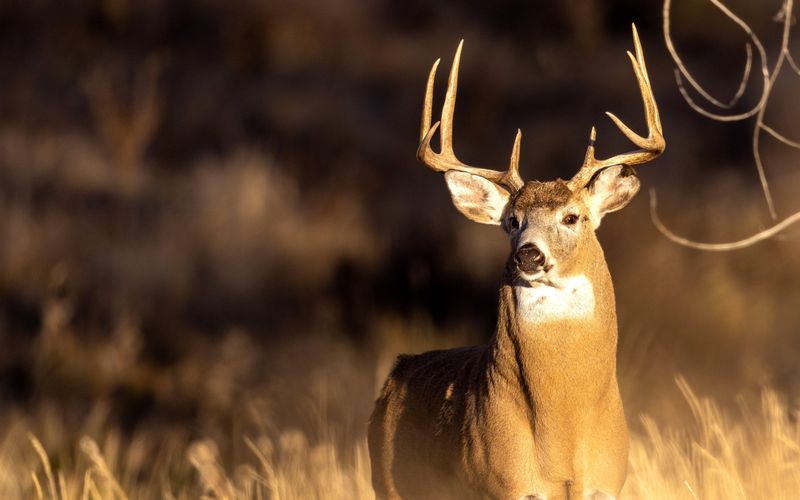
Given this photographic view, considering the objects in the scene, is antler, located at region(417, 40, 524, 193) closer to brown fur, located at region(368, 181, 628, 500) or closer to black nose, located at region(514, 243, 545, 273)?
brown fur, located at region(368, 181, 628, 500)

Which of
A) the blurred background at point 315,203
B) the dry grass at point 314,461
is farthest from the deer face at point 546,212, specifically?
the blurred background at point 315,203

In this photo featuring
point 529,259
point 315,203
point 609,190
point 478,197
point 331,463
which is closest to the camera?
point 529,259

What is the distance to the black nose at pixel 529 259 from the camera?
251 inches

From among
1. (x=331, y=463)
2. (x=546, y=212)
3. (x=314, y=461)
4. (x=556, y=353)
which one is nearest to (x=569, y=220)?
(x=546, y=212)

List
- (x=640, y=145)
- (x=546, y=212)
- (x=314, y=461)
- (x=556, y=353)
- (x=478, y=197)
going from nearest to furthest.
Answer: (x=556, y=353)
(x=546, y=212)
(x=640, y=145)
(x=478, y=197)
(x=314, y=461)

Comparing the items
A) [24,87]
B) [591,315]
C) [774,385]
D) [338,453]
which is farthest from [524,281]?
[24,87]

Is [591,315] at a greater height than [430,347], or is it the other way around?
[591,315]

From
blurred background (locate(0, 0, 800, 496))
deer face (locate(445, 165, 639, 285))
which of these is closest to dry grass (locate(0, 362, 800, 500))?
blurred background (locate(0, 0, 800, 496))

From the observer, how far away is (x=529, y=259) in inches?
251

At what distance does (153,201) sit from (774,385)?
8945 mm

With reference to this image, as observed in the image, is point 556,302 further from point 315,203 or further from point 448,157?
point 315,203

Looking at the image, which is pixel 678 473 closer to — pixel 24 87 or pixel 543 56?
pixel 24 87

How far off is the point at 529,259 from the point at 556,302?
255 millimetres

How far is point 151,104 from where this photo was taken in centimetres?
2081
